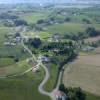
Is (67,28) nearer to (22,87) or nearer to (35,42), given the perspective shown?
(35,42)

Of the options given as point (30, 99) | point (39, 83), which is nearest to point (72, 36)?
point (39, 83)

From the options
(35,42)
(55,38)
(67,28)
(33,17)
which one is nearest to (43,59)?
(35,42)

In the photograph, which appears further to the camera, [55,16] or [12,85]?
[55,16]

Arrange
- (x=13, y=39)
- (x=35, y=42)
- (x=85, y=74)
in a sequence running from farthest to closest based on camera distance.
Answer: (x=13, y=39) → (x=35, y=42) → (x=85, y=74)

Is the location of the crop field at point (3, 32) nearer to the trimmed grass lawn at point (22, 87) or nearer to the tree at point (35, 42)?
the tree at point (35, 42)

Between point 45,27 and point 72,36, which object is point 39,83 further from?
point 45,27

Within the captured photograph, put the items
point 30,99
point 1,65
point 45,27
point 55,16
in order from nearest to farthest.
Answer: point 30,99
point 1,65
point 45,27
point 55,16
